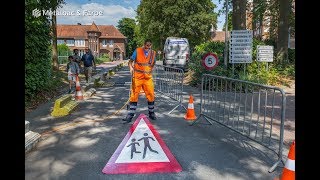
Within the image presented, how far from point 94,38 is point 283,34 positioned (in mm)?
78357

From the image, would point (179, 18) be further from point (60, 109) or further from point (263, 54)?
point (60, 109)

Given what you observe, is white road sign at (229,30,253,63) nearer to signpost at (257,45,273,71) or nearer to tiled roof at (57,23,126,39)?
signpost at (257,45,273,71)

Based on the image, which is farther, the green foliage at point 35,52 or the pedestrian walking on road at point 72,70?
the pedestrian walking on road at point 72,70

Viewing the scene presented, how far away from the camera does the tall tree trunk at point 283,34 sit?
2064cm

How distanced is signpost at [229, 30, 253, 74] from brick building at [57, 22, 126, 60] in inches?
3111

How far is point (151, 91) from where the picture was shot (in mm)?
8289

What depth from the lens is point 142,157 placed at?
5.39 meters

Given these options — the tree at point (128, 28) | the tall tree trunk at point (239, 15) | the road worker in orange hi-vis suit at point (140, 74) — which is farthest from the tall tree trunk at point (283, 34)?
the tree at point (128, 28)

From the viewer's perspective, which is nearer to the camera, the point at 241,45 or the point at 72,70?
the point at 72,70

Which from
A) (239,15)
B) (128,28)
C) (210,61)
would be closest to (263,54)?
(239,15)

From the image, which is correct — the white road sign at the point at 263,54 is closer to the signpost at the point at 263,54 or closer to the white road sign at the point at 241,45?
the signpost at the point at 263,54

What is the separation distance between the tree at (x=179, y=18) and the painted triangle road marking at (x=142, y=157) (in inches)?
1580

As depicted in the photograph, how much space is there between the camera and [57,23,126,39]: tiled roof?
92375 millimetres

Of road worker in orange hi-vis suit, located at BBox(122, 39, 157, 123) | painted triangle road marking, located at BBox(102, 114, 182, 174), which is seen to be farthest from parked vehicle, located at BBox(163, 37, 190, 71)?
painted triangle road marking, located at BBox(102, 114, 182, 174)
